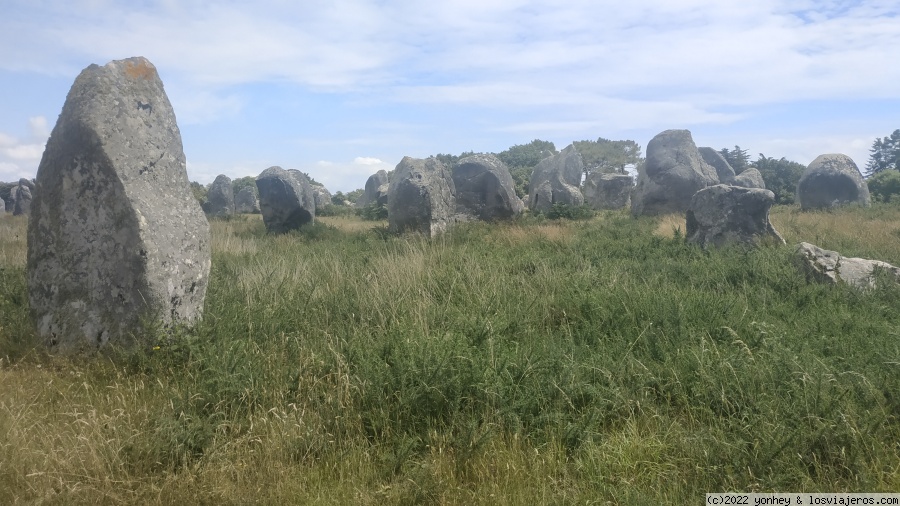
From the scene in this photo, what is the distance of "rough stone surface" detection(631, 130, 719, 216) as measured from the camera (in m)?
22.6

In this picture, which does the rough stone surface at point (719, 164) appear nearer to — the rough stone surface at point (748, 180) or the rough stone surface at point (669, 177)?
the rough stone surface at point (748, 180)

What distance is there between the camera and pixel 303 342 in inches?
189

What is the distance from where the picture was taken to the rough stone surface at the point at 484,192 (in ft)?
64.2

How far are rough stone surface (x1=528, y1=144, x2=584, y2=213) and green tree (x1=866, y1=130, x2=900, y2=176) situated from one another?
25.1 m

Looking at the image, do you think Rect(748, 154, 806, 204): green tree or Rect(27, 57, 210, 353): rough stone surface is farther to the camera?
Rect(748, 154, 806, 204): green tree

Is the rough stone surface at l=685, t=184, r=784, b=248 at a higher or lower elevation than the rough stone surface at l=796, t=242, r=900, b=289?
higher

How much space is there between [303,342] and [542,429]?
2.05m

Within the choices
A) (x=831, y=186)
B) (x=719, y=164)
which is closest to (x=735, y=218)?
(x=831, y=186)

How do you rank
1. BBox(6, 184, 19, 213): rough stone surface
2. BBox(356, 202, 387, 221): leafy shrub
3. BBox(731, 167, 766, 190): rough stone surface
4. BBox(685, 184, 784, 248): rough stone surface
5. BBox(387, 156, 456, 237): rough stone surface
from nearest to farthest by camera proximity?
BBox(685, 184, 784, 248): rough stone surface < BBox(387, 156, 456, 237): rough stone surface < BBox(356, 202, 387, 221): leafy shrub < BBox(731, 167, 766, 190): rough stone surface < BBox(6, 184, 19, 213): rough stone surface

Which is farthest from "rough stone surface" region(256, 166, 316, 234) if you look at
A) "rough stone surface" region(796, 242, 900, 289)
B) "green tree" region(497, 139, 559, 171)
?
"green tree" region(497, 139, 559, 171)

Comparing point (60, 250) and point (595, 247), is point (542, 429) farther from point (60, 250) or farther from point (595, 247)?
point (595, 247)

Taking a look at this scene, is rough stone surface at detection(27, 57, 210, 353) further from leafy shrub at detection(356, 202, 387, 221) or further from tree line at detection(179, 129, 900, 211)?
leafy shrub at detection(356, 202, 387, 221)

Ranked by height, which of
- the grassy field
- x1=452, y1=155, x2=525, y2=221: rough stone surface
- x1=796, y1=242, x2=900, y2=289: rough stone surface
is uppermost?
x1=452, y1=155, x2=525, y2=221: rough stone surface

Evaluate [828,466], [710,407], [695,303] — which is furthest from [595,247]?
[828,466]
